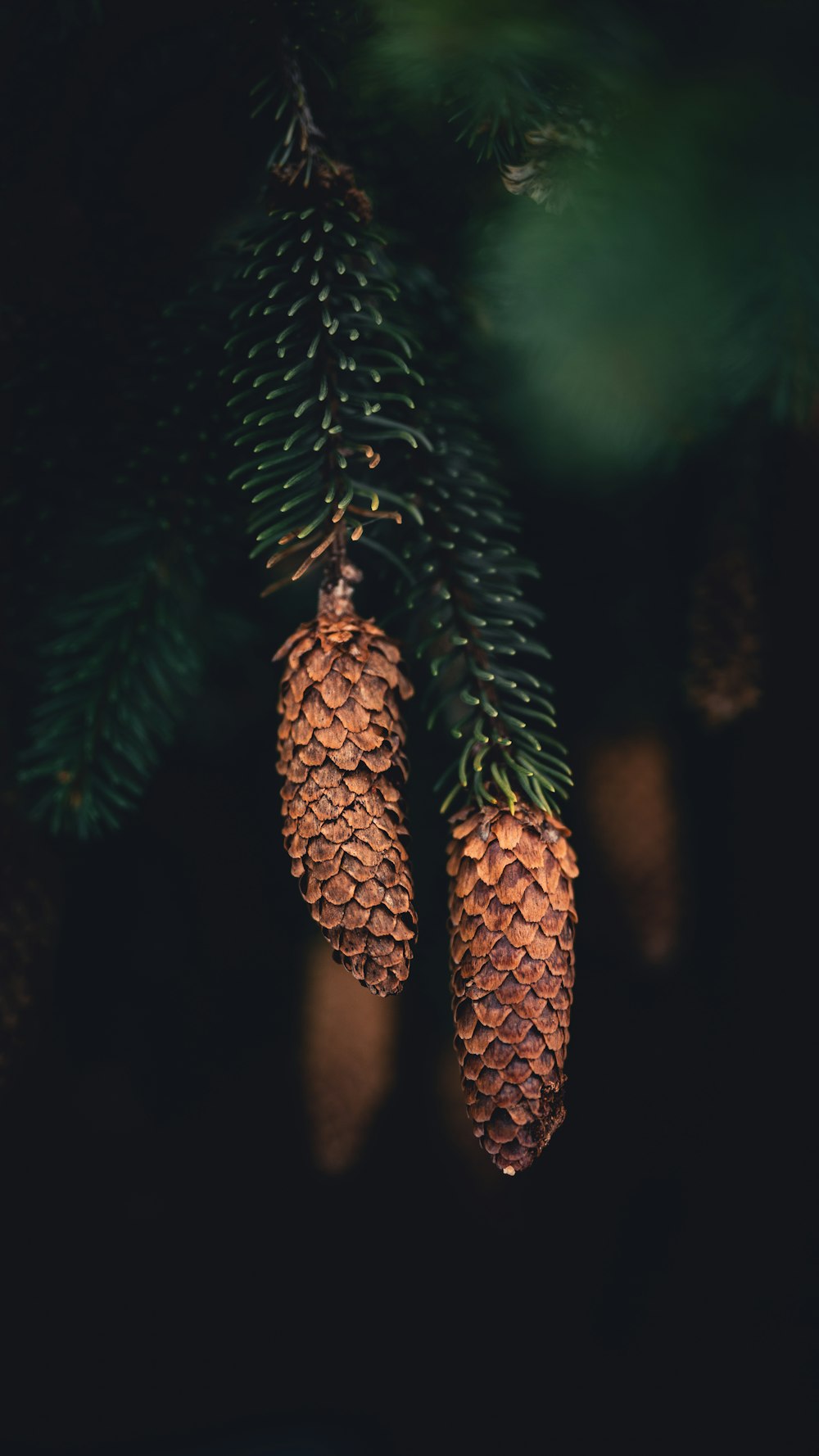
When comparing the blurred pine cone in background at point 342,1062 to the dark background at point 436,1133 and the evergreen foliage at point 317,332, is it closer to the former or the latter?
the dark background at point 436,1133

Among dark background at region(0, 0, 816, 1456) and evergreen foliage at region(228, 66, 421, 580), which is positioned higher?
evergreen foliage at region(228, 66, 421, 580)

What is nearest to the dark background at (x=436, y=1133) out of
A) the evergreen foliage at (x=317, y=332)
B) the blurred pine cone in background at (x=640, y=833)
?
the blurred pine cone in background at (x=640, y=833)

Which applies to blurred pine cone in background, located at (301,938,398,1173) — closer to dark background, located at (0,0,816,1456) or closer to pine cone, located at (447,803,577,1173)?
dark background, located at (0,0,816,1456)

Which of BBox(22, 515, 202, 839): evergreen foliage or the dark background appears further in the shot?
the dark background

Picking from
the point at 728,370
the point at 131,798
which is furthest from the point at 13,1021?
the point at 728,370

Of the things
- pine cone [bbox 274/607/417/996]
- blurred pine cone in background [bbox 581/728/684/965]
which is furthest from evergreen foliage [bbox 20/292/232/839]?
blurred pine cone in background [bbox 581/728/684/965]

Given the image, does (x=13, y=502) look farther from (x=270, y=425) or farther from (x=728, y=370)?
(x=728, y=370)

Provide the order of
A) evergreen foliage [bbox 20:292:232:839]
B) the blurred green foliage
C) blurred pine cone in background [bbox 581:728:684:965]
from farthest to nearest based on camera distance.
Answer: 1. blurred pine cone in background [bbox 581:728:684:965]
2. evergreen foliage [bbox 20:292:232:839]
3. the blurred green foliage
